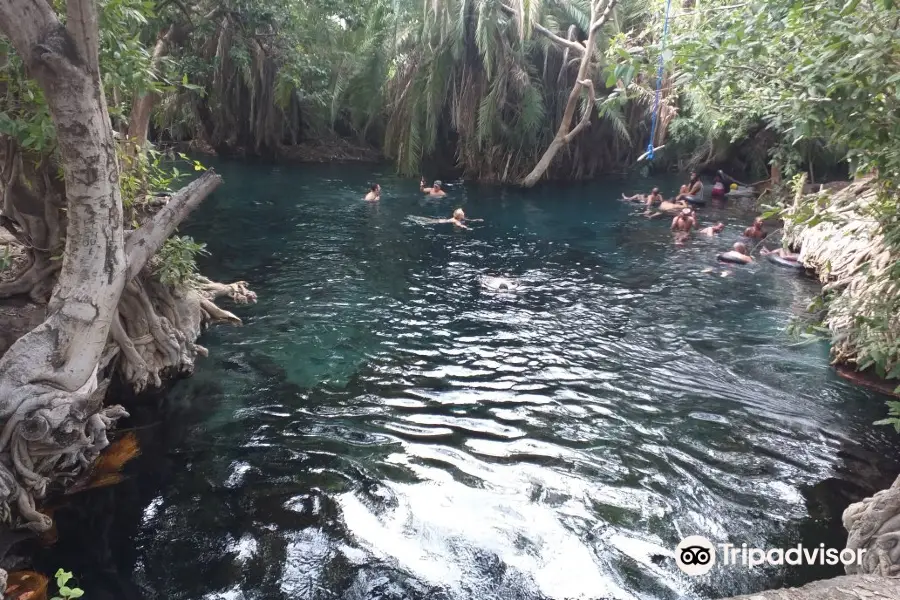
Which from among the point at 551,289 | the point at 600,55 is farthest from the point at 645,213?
the point at 551,289

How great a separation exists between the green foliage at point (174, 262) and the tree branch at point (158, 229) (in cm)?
94

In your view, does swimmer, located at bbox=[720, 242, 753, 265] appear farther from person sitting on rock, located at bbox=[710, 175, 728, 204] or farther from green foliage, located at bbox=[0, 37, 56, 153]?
green foliage, located at bbox=[0, 37, 56, 153]

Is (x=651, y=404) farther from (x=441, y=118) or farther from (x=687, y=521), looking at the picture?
(x=441, y=118)

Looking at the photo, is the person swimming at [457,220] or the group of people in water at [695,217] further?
the person swimming at [457,220]

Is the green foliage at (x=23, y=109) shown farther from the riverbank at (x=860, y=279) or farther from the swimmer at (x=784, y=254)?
the swimmer at (x=784, y=254)

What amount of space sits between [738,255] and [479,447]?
397 inches

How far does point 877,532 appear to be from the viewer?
14.4 ft

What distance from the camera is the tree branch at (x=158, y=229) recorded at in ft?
19.6

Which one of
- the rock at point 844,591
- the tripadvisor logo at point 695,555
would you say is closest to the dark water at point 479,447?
the tripadvisor logo at point 695,555

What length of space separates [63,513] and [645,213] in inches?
691

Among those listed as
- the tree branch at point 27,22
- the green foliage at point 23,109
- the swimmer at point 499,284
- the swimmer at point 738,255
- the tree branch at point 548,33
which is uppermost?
the tree branch at point 548,33

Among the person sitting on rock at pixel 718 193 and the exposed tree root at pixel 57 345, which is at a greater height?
the person sitting on rock at pixel 718 193

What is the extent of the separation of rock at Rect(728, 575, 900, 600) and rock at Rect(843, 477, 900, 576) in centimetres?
47

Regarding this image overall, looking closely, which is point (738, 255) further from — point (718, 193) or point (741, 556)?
point (741, 556)
